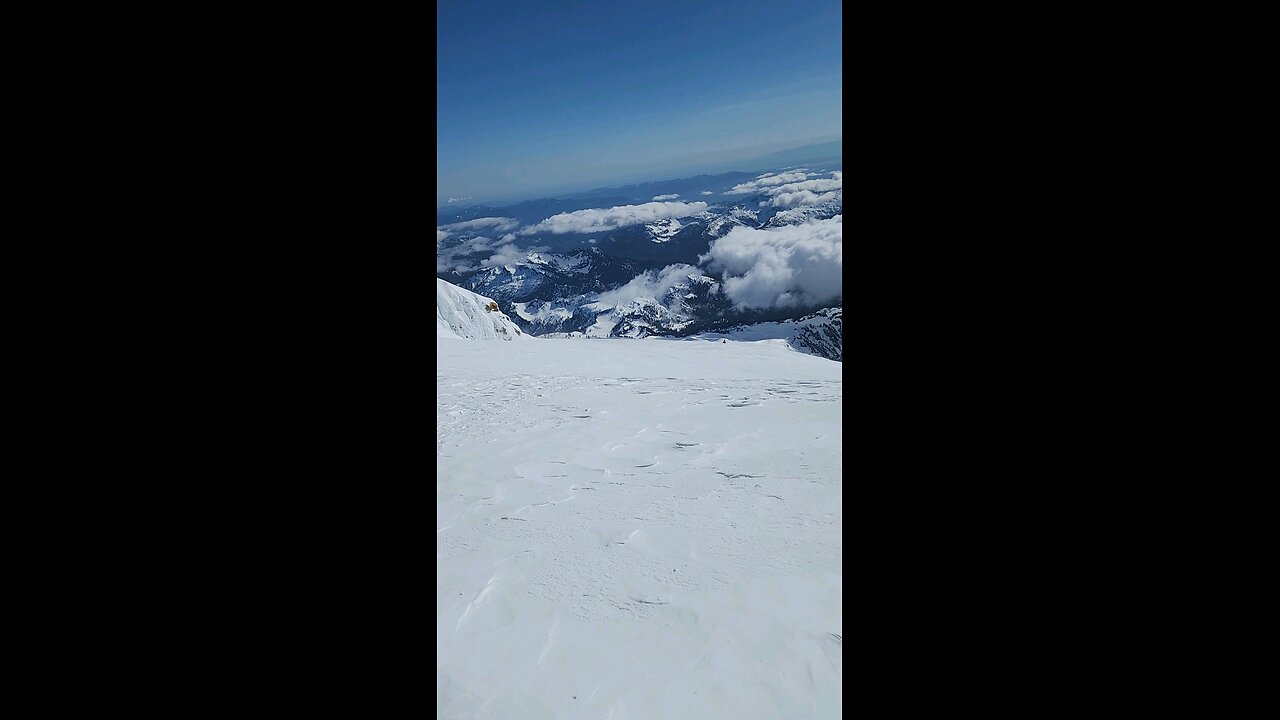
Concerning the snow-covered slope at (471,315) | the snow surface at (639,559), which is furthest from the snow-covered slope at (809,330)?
the snow surface at (639,559)

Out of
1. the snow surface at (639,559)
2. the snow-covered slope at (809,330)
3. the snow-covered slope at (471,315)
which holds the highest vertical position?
the snow-covered slope at (471,315)

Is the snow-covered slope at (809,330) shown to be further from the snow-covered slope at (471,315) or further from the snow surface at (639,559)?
the snow surface at (639,559)

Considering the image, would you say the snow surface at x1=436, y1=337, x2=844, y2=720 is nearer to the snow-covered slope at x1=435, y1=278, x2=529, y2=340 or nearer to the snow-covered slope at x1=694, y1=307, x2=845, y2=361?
the snow-covered slope at x1=435, y1=278, x2=529, y2=340

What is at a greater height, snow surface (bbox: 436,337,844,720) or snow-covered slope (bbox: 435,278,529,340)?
snow-covered slope (bbox: 435,278,529,340)

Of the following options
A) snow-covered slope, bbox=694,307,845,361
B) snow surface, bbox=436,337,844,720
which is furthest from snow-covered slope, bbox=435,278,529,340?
snow-covered slope, bbox=694,307,845,361

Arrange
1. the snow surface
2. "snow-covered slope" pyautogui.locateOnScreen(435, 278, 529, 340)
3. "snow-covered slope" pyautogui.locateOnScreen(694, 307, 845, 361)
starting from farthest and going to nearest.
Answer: "snow-covered slope" pyautogui.locateOnScreen(694, 307, 845, 361) → "snow-covered slope" pyautogui.locateOnScreen(435, 278, 529, 340) → the snow surface

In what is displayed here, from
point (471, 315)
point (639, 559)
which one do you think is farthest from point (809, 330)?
point (639, 559)

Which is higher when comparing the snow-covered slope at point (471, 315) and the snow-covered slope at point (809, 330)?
the snow-covered slope at point (471, 315)
